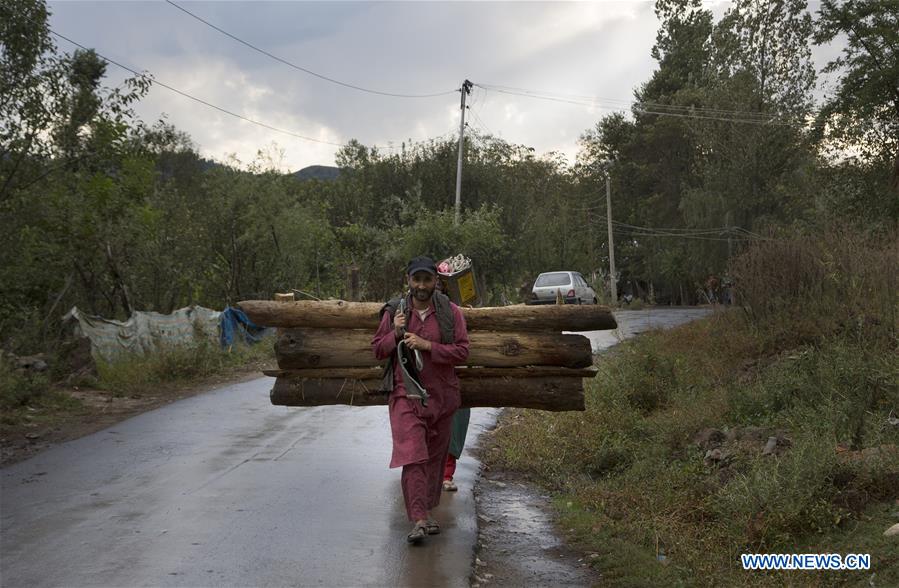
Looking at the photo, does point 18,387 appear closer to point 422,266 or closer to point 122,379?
point 122,379

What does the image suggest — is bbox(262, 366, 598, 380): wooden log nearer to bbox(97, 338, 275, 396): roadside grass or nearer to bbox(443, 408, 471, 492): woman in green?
bbox(443, 408, 471, 492): woman in green

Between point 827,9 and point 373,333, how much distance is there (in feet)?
70.6

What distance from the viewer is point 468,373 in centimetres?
727

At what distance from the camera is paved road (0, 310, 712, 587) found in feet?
17.9

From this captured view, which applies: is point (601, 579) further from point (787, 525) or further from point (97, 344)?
point (97, 344)

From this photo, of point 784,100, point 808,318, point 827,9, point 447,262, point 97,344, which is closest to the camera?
point 447,262

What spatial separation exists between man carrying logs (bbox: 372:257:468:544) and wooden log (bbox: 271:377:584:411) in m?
0.60

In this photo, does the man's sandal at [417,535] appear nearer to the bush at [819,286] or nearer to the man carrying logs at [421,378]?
the man carrying logs at [421,378]

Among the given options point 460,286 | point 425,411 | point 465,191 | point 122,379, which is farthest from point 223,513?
point 465,191

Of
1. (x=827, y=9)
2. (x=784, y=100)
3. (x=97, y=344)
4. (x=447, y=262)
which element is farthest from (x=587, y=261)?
(x=447, y=262)

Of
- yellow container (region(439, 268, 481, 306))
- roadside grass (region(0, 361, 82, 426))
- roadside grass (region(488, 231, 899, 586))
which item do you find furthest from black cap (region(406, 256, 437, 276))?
roadside grass (region(0, 361, 82, 426))

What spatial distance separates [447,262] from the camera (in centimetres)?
820

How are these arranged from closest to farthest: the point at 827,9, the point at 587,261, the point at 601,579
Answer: the point at 601,579, the point at 827,9, the point at 587,261

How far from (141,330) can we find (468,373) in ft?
42.7
